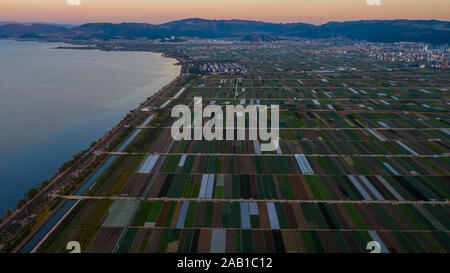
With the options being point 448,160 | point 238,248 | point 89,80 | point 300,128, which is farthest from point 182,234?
point 89,80

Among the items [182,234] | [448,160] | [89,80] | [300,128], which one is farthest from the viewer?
[89,80]

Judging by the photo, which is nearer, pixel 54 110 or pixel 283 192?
pixel 283 192

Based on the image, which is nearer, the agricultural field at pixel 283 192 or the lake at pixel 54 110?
the agricultural field at pixel 283 192

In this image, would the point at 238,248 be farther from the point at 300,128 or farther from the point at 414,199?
the point at 300,128

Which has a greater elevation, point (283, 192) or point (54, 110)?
point (54, 110)
